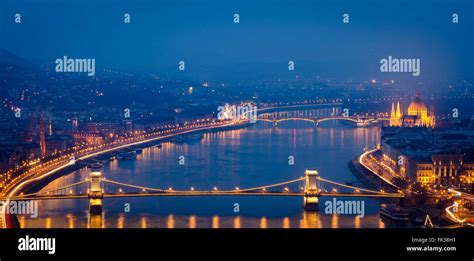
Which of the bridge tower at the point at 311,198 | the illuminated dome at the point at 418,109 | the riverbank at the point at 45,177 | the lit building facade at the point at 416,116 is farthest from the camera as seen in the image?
the illuminated dome at the point at 418,109

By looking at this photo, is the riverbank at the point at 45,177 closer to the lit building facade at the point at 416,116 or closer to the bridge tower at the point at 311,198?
the bridge tower at the point at 311,198

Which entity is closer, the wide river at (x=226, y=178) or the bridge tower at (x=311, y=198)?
the wide river at (x=226, y=178)

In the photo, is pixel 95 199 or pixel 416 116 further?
pixel 416 116

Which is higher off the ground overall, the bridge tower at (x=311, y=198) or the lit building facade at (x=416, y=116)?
the lit building facade at (x=416, y=116)

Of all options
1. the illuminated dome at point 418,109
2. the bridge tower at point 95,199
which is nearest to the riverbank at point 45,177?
the bridge tower at point 95,199

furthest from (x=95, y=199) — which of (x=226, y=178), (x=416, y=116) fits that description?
(x=416, y=116)

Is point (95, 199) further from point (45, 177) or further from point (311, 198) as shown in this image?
point (45, 177)
